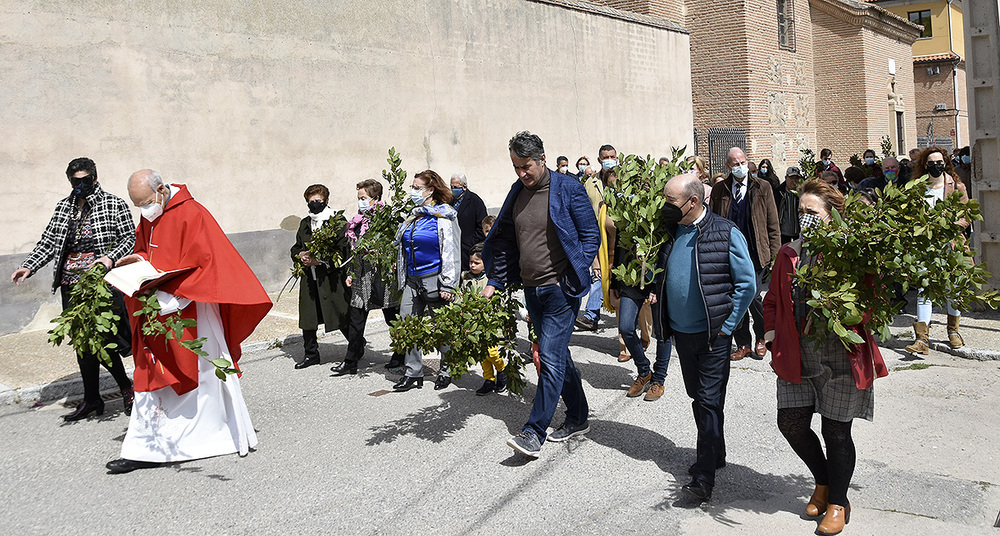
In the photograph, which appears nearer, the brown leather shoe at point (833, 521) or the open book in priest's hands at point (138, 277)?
the brown leather shoe at point (833, 521)

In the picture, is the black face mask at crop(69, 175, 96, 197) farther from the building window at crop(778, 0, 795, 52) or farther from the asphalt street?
the building window at crop(778, 0, 795, 52)

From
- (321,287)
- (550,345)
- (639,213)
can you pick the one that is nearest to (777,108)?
(321,287)

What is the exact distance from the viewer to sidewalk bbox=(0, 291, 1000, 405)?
7844 mm

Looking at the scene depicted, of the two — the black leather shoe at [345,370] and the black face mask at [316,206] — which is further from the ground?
the black face mask at [316,206]

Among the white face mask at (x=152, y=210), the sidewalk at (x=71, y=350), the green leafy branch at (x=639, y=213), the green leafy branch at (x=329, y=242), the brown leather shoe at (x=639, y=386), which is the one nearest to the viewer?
the green leafy branch at (x=639, y=213)

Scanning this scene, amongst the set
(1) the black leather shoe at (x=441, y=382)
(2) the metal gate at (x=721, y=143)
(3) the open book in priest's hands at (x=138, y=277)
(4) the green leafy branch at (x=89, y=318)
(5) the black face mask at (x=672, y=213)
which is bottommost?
(1) the black leather shoe at (x=441, y=382)

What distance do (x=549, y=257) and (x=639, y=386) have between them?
6.56ft

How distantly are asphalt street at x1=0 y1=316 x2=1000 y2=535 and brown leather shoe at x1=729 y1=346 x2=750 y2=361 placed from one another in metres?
0.81

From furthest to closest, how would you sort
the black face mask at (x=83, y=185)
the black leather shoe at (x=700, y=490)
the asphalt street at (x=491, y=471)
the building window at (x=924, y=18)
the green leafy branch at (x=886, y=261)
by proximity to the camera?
the building window at (x=924, y=18) < the black face mask at (x=83, y=185) < the black leather shoe at (x=700, y=490) < the asphalt street at (x=491, y=471) < the green leafy branch at (x=886, y=261)

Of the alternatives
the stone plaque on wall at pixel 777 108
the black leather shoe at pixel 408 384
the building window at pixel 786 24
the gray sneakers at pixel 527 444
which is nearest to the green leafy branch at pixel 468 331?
the gray sneakers at pixel 527 444

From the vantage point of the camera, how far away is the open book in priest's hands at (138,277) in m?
5.63

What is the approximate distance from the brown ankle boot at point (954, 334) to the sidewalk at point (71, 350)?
67mm

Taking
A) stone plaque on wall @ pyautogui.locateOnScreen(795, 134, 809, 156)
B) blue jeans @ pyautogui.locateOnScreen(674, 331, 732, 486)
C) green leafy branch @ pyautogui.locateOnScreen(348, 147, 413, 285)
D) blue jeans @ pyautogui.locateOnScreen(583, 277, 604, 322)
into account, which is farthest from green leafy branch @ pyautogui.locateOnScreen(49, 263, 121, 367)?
stone plaque on wall @ pyautogui.locateOnScreen(795, 134, 809, 156)

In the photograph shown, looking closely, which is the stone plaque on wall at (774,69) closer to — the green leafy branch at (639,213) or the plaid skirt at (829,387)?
the green leafy branch at (639,213)
